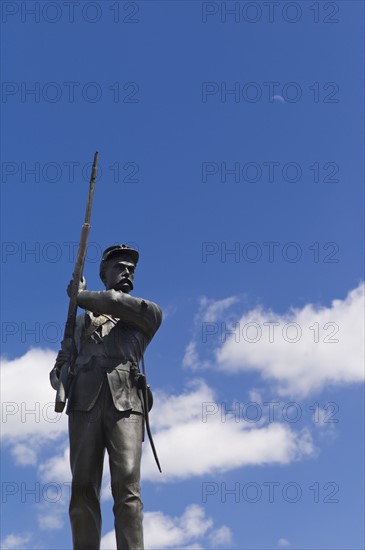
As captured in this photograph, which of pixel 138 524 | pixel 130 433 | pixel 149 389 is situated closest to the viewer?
pixel 138 524

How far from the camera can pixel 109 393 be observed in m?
10.2

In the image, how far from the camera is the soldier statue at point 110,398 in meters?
9.59

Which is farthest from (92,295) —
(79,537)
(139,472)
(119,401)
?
(79,537)

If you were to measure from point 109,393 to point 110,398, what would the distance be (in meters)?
0.07

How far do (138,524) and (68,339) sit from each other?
9.13ft

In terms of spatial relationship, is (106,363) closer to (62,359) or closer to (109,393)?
(109,393)

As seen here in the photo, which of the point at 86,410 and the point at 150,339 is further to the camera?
the point at 150,339

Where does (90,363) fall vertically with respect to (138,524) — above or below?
above

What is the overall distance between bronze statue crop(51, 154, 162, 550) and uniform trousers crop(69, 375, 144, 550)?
11mm

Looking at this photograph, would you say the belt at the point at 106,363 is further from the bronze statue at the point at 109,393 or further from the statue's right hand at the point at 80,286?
the statue's right hand at the point at 80,286

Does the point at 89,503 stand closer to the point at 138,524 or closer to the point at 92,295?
the point at 138,524

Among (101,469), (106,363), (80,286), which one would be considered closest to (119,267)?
(80,286)

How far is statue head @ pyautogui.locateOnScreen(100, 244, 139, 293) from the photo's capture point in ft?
36.1

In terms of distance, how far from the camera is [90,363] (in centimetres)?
1042
